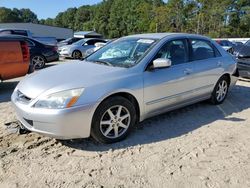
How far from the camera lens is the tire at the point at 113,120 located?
13.0 feet

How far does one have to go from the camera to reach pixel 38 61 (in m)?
11.9

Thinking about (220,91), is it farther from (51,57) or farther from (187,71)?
(51,57)

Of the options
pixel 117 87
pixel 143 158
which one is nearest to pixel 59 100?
pixel 117 87

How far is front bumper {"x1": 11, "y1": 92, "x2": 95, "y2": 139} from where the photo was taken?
145 inches

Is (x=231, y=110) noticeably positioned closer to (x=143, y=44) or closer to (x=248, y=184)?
(x=143, y=44)

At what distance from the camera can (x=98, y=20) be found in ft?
370

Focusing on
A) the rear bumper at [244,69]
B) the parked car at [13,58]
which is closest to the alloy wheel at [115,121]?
the parked car at [13,58]

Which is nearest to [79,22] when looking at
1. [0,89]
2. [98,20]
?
[98,20]

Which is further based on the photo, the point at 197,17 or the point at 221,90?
the point at 197,17

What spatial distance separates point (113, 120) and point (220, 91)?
9.70ft

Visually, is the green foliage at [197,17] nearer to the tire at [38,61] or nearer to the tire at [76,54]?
the tire at [76,54]

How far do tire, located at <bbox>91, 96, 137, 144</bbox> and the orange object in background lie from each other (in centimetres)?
426

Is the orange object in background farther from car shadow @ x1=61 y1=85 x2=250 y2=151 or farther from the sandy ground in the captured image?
car shadow @ x1=61 y1=85 x2=250 y2=151

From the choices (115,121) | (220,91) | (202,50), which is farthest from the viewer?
(220,91)
